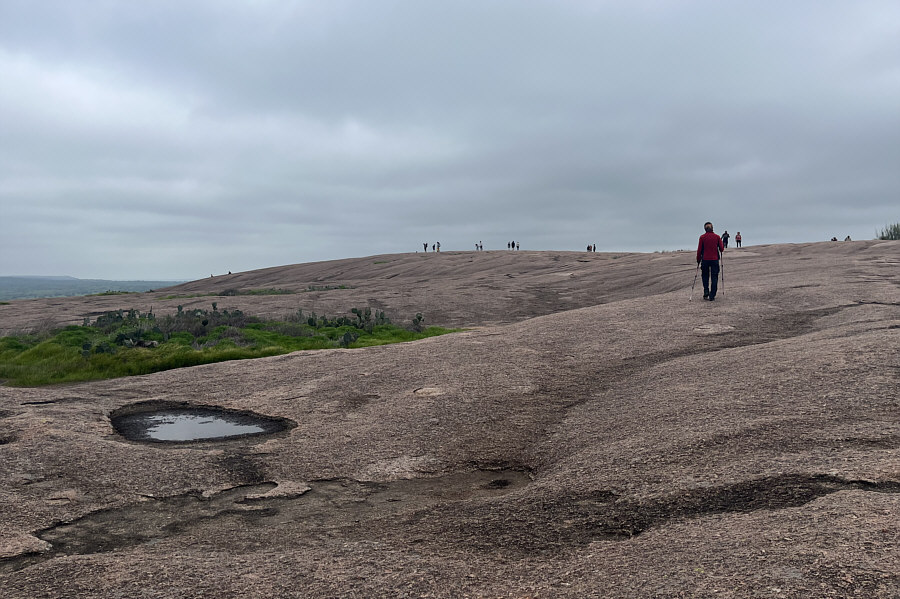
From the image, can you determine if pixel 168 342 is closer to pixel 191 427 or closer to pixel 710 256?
pixel 191 427

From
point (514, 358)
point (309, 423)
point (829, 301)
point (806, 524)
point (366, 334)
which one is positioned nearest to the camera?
point (806, 524)

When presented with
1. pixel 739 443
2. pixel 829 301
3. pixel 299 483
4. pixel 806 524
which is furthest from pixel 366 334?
pixel 806 524

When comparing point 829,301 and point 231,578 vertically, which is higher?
point 829,301

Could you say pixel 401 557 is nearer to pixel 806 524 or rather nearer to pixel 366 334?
pixel 806 524

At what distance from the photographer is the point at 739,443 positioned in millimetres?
7961

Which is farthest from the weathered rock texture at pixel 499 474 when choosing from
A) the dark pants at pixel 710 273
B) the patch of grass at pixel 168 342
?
the dark pants at pixel 710 273

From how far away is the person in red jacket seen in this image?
65.1ft

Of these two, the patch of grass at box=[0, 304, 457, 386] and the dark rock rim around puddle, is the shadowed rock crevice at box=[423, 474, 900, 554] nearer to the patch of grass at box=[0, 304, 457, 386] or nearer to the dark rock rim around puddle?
the dark rock rim around puddle

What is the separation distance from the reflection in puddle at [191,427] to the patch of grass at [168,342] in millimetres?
6487

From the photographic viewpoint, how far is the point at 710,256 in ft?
65.1

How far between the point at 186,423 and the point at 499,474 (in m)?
6.11

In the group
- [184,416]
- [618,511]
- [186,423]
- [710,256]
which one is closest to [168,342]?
[184,416]

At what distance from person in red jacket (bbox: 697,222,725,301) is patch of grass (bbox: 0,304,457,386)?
9.71m

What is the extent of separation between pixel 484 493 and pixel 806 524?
3528 millimetres
